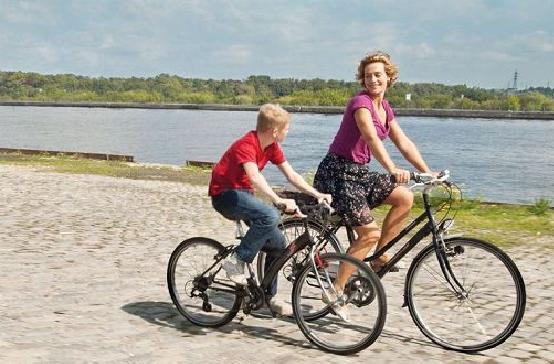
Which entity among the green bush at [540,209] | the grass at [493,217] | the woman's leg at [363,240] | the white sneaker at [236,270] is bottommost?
the grass at [493,217]

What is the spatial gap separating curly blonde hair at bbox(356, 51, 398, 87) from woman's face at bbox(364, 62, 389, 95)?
0.04m

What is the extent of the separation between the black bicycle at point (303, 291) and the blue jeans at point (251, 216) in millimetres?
150

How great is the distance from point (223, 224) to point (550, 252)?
198 inches

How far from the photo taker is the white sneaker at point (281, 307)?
18.1 ft

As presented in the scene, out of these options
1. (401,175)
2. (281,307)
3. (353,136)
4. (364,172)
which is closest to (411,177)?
(401,175)

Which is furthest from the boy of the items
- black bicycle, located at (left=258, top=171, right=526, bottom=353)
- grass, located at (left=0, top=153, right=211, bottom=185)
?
grass, located at (left=0, top=153, right=211, bottom=185)

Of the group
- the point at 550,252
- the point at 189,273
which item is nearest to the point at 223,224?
the point at 550,252

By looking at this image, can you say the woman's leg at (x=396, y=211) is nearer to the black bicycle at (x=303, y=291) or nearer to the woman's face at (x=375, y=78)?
the black bicycle at (x=303, y=291)

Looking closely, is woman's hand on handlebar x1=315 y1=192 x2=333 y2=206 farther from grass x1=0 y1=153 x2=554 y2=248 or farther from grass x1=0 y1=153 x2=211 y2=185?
grass x1=0 y1=153 x2=211 y2=185

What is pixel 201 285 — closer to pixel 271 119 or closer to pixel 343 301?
pixel 343 301

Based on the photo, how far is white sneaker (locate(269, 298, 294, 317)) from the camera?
5.51m

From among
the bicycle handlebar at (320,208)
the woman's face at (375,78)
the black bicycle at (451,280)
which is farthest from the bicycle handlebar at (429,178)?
the woman's face at (375,78)

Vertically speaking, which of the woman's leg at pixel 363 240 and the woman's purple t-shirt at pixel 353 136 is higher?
the woman's purple t-shirt at pixel 353 136

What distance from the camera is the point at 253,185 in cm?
516
